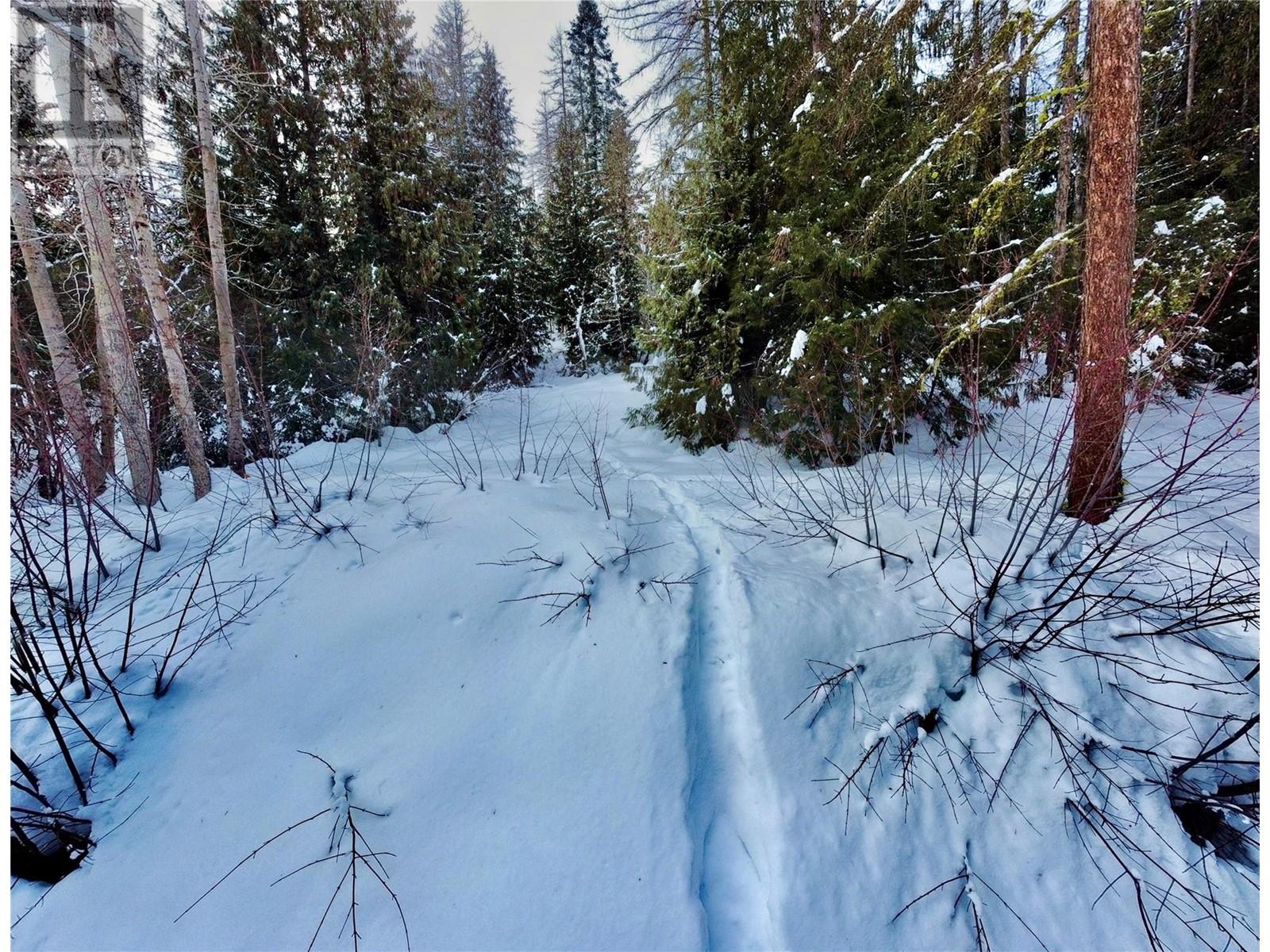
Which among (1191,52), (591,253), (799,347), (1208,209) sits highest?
(1191,52)

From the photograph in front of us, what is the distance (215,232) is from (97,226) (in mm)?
1347

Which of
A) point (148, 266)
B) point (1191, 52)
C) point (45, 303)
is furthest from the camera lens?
point (1191, 52)

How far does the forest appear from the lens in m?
1.70

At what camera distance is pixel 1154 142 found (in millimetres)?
8391

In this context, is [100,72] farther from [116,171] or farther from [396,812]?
[396,812]

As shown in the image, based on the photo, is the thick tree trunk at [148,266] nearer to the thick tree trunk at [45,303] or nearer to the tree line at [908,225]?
the thick tree trunk at [45,303]

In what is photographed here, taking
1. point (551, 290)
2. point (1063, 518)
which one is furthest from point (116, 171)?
point (551, 290)

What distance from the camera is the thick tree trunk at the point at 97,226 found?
4.52 metres

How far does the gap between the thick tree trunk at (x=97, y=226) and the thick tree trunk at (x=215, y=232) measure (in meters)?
1.06

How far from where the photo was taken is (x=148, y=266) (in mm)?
5035

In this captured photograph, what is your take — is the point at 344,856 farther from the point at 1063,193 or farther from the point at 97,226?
the point at 1063,193

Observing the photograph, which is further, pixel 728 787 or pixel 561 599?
pixel 561 599

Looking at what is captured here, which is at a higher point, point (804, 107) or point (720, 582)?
point (804, 107)

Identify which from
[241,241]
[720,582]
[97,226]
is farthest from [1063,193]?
[241,241]
